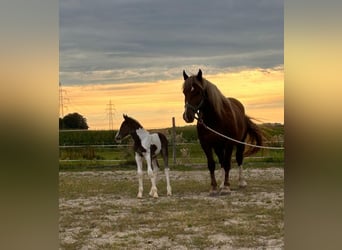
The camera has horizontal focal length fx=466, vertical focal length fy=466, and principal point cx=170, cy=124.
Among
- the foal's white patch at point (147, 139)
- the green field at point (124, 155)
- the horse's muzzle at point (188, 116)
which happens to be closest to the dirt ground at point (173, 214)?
the green field at point (124, 155)

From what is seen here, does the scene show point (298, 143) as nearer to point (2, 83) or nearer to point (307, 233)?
point (307, 233)

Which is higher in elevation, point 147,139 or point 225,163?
point 147,139

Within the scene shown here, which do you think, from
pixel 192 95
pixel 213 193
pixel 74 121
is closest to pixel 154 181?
pixel 213 193

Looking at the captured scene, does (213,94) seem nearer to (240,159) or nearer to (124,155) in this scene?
(240,159)

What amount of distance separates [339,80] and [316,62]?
0.20 feet

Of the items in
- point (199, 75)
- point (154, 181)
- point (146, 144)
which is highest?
point (199, 75)

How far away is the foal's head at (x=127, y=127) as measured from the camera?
440 cm

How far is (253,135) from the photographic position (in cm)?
496

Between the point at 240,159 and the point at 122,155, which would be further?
the point at 122,155

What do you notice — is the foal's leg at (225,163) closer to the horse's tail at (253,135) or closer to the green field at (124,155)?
the horse's tail at (253,135)

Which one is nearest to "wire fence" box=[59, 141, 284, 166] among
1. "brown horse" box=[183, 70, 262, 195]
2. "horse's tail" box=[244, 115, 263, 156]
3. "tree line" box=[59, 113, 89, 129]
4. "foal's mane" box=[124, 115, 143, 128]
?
"horse's tail" box=[244, 115, 263, 156]

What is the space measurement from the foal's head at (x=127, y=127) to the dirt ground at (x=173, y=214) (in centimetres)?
65

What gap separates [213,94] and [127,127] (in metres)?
0.88

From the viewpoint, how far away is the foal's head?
440 centimetres
